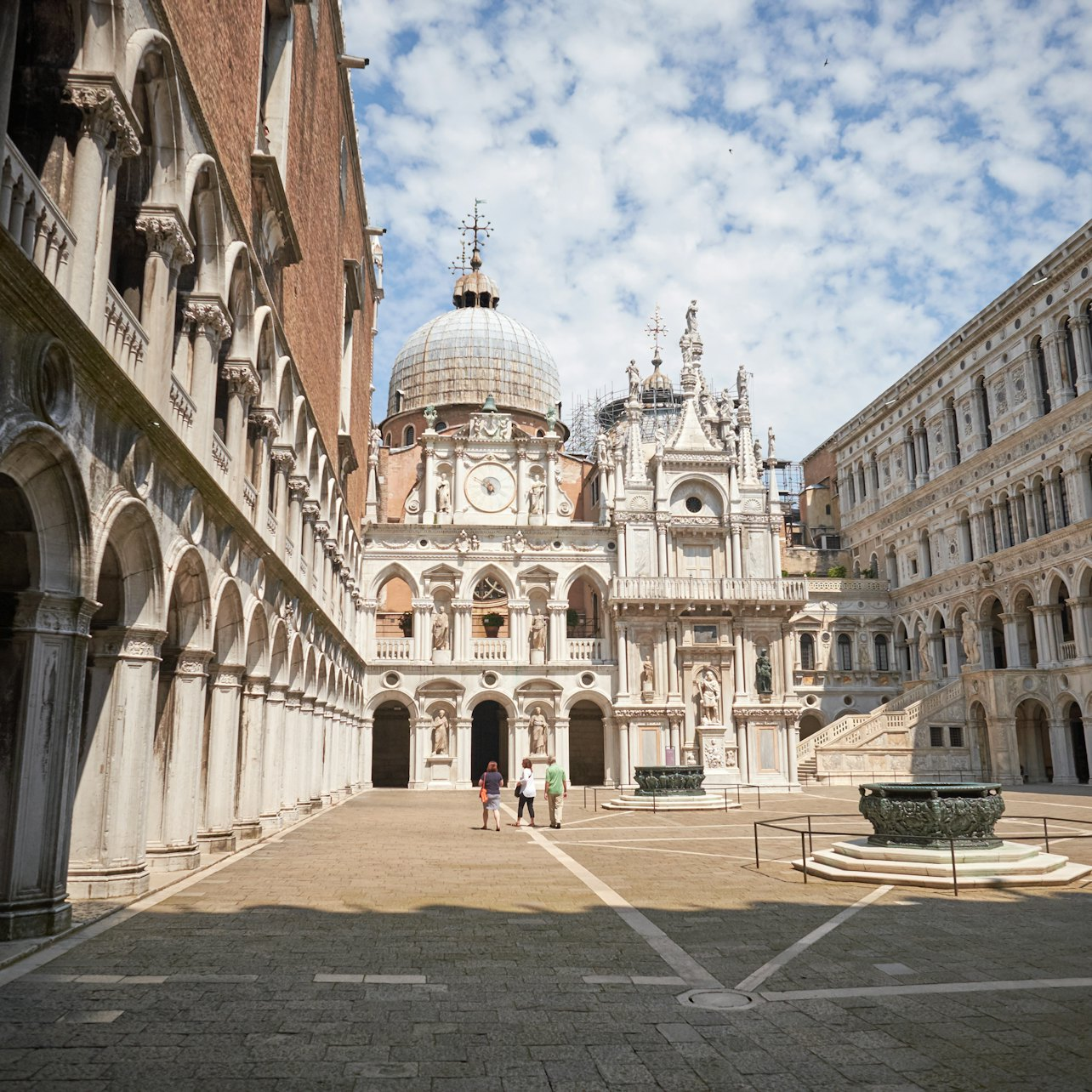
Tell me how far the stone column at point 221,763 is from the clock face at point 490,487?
2809 centimetres

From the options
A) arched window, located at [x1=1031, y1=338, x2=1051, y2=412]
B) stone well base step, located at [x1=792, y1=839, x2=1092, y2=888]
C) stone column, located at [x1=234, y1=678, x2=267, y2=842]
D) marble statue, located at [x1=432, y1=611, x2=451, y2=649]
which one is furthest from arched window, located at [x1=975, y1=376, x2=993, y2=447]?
stone column, located at [x1=234, y1=678, x2=267, y2=842]

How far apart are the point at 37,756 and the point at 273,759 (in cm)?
1215

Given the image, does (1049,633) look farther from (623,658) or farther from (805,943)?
(805,943)

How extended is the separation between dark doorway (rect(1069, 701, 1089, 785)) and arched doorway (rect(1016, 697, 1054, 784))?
3.07 feet

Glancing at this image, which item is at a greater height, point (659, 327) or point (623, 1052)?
point (659, 327)

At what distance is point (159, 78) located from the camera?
37.8 ft

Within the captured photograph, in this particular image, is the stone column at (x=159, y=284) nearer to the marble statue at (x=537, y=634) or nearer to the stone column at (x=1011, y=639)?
the marble statue at (x=537, y=634)

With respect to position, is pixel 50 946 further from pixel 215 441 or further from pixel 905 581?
Answer: pixel 905 581

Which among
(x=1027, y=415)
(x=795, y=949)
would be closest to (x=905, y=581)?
(x=1027, y=415)

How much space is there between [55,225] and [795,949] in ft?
29.9

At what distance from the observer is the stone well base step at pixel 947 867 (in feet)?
43.0

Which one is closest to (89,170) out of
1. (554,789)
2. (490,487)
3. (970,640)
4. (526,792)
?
(554,789)

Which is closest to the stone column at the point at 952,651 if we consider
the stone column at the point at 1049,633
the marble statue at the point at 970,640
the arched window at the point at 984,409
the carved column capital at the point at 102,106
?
the marble statue at the point at 970,640

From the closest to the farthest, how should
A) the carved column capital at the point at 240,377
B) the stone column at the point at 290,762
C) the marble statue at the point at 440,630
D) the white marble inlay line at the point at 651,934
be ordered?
1. the white marble inlay line at the point at 651,934
2. the carved column capital at the point at 240,377
3. the stone column at the point at 290,762
4. the marble statue at the point at 440,630
